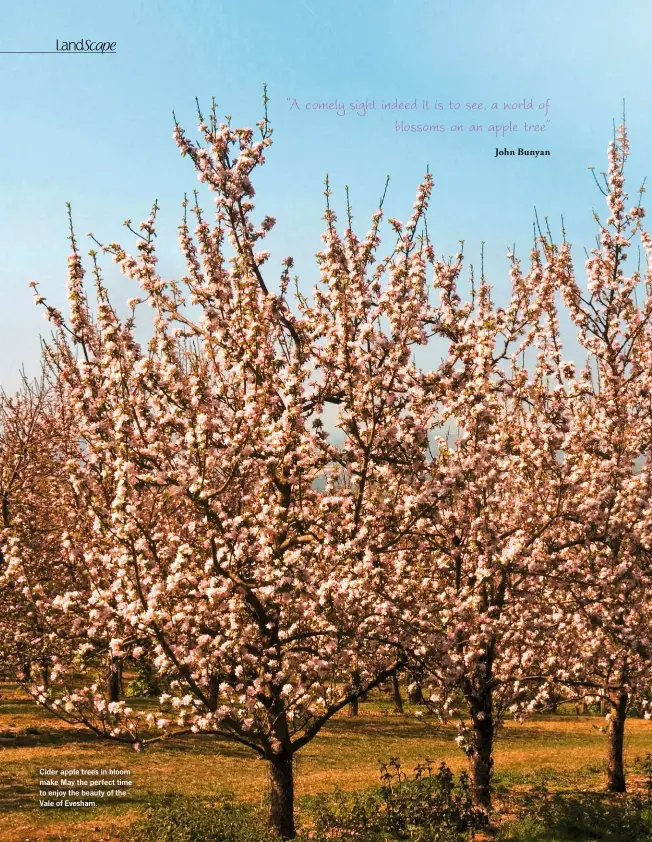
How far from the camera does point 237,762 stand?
24672mm

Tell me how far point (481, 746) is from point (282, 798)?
538cm

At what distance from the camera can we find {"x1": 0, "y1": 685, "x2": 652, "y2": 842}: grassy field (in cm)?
1689

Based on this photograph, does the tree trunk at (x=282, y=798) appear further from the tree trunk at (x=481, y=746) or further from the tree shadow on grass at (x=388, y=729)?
the tree shadow on grass at (x=388, y=729)

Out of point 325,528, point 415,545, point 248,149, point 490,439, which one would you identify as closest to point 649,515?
point 490,439

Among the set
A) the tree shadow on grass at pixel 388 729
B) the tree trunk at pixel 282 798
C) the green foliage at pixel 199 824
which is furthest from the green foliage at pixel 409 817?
the tree shadow on grass at pixel 388 729

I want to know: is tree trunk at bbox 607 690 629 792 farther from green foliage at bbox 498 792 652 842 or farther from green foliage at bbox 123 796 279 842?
green foliage at bbox 123 796 279 842

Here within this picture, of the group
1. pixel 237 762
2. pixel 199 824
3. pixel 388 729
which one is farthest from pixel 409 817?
pixel 388 729

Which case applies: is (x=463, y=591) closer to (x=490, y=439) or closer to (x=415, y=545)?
(x=415, y=545)

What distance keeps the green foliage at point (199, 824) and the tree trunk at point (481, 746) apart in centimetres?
465

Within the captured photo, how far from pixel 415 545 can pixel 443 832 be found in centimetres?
525

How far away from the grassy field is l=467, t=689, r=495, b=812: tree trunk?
4.67 ft

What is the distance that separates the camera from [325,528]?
11.7 m

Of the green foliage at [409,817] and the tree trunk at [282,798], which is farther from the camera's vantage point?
the green foliage at [409,817]

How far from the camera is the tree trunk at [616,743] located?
65.7 feet
